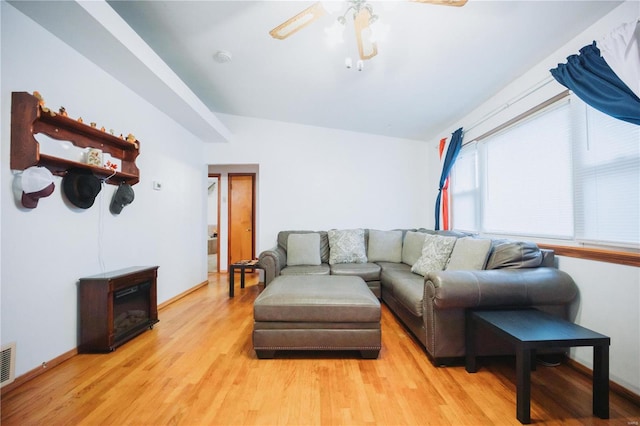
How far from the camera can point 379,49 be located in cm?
219

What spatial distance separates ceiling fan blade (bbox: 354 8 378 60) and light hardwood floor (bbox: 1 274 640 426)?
219cm

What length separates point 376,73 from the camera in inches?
Answer: 100

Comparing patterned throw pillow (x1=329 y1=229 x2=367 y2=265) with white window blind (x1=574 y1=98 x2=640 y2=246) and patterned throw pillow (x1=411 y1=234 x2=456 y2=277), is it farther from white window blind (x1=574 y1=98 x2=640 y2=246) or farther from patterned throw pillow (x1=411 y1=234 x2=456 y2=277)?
white window blind (x1=574 y1=98 x2=640 y2=246)

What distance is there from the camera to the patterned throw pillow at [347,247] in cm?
356

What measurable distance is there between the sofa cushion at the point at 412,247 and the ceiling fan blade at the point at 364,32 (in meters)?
2.31

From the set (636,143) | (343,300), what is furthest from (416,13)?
(343,300)

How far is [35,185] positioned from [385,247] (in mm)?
3557

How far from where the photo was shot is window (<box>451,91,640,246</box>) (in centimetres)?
162

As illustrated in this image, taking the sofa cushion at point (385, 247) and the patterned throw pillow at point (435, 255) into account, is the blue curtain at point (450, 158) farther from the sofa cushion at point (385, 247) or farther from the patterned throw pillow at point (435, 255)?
the patterned throw pillow at point (435, 255)

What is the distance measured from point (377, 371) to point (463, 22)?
8.32 feet

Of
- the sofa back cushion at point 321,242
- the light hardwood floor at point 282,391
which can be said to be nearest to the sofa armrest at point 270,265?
the sofa back cushion at point 321,242

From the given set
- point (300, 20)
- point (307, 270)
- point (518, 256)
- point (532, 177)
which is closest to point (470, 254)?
point (518, 256)

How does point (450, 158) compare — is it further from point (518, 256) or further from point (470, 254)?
point (518, 256)

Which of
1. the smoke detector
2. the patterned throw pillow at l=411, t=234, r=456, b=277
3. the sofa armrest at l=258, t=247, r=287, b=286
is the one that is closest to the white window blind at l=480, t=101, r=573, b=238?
the patterned throw pillow at l=411, t=234, r=456, b=277
